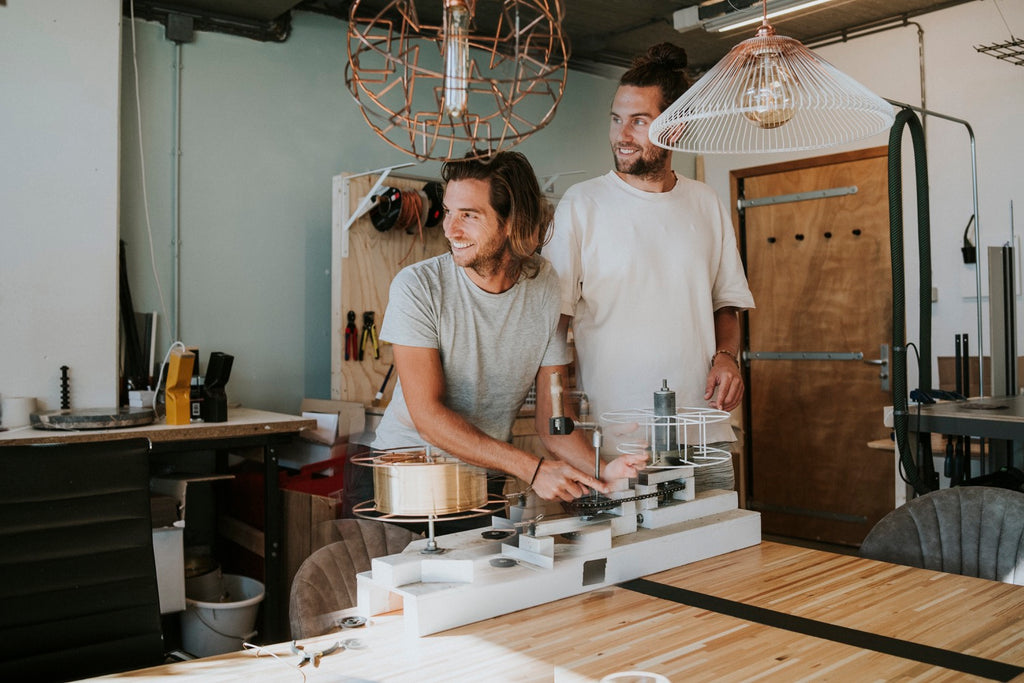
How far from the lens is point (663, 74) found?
225 centimetres

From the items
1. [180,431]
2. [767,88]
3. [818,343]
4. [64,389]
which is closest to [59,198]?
[64,389]

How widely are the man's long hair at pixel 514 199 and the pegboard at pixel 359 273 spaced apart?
1.91 metres

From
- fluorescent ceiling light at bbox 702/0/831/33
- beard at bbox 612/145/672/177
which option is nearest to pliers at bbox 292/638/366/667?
beard at bbox 612/145/672/177

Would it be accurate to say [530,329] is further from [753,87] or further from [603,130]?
[603,130]

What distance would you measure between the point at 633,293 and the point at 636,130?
43 cm

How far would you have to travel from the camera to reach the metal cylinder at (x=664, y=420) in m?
1.68

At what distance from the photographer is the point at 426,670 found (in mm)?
1241

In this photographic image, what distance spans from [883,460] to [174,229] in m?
3.80

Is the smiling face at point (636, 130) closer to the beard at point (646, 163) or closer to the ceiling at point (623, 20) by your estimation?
the beard at point (646, 163)

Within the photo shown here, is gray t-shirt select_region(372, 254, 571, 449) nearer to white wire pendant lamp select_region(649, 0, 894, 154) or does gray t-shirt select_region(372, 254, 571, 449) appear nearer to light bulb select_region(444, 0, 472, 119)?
white wire pendant lamp select_region(649, 0, 894, 154)

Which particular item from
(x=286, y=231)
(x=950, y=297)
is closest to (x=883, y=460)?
(x=950, y=297)

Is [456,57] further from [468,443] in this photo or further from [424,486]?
[468,443]

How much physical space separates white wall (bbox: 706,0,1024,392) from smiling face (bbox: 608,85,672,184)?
2.83 metres

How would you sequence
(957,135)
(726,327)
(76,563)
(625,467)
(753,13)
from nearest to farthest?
(76,563)
(625,467)
(726,327)
(753,13)
(957,135)
